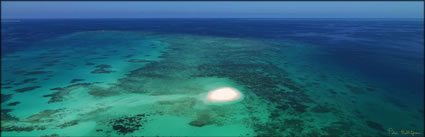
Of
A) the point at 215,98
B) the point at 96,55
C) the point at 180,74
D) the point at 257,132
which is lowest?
the point at 257,132

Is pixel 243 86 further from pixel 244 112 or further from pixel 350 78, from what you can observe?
pixel 350 78

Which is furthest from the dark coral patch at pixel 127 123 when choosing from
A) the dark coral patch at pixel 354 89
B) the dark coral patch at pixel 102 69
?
the dark coral patch at pixel 354 89

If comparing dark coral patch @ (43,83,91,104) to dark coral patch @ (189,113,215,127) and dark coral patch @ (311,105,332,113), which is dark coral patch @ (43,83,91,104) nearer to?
dark coral patch @ (189,113,215,127)

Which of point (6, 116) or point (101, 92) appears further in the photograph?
point (101, 92)

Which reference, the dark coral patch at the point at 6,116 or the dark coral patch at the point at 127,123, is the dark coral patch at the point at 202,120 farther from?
the dark coral patch at the point at 6,116

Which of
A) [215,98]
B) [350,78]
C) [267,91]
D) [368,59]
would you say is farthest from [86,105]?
[368,59]

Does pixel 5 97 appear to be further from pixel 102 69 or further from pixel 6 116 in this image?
pixel 102 69

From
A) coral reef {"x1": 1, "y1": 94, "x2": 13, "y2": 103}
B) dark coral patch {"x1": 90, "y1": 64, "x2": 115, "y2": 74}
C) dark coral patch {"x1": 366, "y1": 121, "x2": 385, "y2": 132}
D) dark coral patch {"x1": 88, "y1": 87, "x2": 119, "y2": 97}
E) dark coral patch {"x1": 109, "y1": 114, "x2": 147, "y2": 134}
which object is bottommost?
dark coral patch {"x1": 366, "y1": 121, "x2": 385, "y2": 132}

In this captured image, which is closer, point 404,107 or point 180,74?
point 404,107

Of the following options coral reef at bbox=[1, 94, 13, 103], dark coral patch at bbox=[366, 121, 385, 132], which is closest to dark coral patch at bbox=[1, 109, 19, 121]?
coral reef at bbox=[1, 94, 13, 103]

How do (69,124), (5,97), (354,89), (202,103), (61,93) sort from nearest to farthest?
(69,124)
(202,103)
(5,97)
(61,93)
(354,89)

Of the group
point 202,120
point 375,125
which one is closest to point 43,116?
point 202,120
